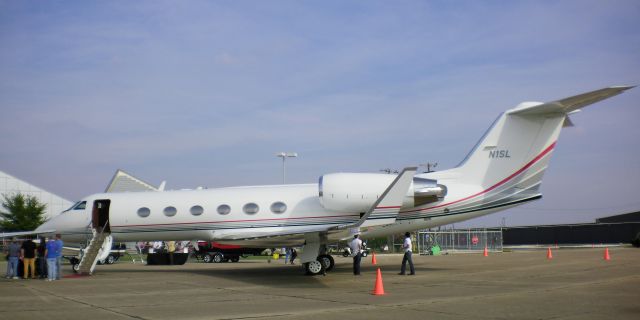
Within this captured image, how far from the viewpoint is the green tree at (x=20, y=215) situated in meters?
45.2

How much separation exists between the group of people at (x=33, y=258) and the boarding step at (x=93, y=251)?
49.5 inches

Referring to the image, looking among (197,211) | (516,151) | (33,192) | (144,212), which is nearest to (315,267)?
(197,211)

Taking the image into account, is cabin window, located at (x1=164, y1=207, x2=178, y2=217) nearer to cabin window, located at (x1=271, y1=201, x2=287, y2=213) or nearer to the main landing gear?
cabin window, located at (x1=271, y1=201, x2=287, y2=213)

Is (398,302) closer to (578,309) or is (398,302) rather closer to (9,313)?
(578,309)

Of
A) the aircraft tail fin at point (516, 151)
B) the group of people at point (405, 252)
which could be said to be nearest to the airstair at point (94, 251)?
the group of people at point (405, 252)

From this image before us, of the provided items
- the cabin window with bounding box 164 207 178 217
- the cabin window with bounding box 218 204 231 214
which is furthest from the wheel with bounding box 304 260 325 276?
the cabin window with bounding box 164 207 178 217

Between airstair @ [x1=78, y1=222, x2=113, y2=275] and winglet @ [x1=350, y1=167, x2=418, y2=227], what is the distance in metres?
10.1

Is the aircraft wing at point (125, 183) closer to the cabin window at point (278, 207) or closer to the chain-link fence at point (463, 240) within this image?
the chain-link fence at point (463, 240)

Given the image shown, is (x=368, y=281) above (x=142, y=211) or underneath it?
underneath

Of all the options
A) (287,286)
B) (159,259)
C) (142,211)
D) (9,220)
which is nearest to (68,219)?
(142,211)

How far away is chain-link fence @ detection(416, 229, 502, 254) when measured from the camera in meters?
37.6

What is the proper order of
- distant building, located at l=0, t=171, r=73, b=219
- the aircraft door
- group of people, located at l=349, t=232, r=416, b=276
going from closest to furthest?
group of people, located at l=349, t=232, r=416, b=276 < the aircraft door < distant building, located at l=0, t=171, r=73, b=219

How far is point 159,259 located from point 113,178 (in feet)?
85.0

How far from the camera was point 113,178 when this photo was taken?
166 ft
